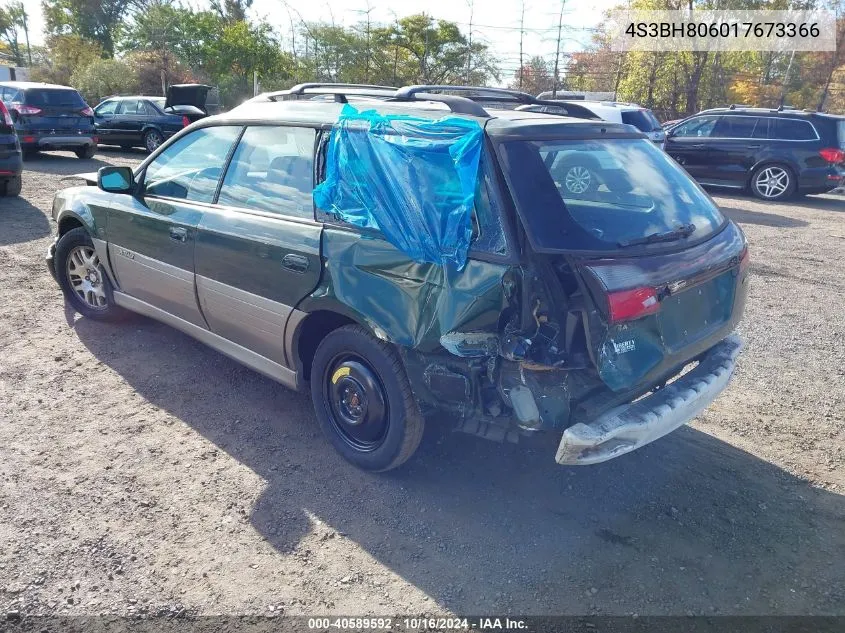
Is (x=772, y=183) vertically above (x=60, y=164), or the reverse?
(x=772, y=183)

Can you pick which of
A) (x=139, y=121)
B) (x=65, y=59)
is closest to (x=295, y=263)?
(x=139, y=121)

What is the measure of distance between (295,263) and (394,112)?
2.99 feet

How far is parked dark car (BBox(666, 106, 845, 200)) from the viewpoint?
41.0 ft

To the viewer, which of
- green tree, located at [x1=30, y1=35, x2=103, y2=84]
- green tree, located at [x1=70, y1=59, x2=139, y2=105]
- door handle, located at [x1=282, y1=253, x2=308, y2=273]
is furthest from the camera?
green tree, located at [x1=30, y1=35, x2=103, y2=84]

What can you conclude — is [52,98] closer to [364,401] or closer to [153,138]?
[153,138]

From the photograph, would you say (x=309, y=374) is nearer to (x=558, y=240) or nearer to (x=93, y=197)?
(x=558, y=240)

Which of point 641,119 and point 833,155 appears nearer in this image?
point 833,155

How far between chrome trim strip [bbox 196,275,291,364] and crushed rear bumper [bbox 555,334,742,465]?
5.44 ft

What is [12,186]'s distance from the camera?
32.9ft

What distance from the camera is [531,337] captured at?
2.68m

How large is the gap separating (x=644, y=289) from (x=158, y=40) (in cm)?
3191

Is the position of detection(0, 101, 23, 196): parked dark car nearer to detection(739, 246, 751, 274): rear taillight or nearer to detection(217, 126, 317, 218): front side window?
detection(217, 126, 317, 218): front side window

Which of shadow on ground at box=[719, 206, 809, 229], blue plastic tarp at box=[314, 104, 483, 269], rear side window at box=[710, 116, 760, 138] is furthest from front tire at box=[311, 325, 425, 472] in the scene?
rear side window at box=[710, 116, 760, 138]

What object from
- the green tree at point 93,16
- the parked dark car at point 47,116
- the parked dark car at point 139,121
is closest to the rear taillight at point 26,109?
the parked dark car at point 47,116
